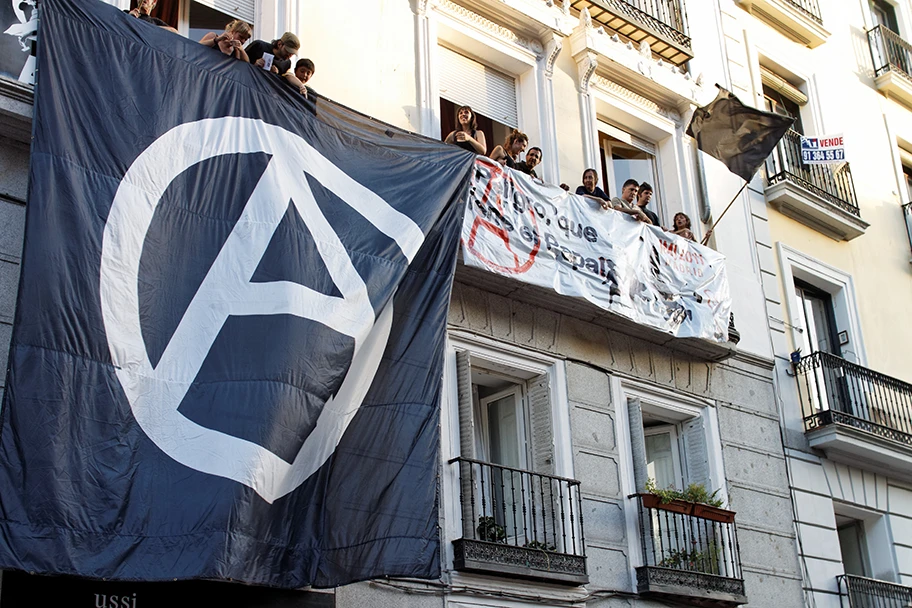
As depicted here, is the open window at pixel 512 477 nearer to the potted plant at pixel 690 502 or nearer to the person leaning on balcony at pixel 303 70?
the potted plant at pixel 690 502

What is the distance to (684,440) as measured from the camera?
1553 cm

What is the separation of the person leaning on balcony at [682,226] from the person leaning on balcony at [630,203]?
2.33 ft

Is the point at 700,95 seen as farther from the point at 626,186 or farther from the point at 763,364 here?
the point at 763,364

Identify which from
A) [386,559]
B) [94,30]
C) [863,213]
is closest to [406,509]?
[386,559]

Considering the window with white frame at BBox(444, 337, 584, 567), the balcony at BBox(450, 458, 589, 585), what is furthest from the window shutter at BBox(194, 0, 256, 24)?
the balcony at BBox(450, 458, 589, 585)

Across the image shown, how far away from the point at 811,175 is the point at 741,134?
3.40m

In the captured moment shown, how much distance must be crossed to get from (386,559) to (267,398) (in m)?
1.67

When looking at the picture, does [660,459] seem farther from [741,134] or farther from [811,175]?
[811,175]

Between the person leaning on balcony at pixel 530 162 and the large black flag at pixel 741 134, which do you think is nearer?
the person leaning on balcony at pixel 530 162

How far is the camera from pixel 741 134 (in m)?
16.9

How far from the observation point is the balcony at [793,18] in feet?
66.8

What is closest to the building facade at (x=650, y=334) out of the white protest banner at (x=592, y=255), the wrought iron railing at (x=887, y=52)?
Answer: the white protest banner at (x=592, y=255)

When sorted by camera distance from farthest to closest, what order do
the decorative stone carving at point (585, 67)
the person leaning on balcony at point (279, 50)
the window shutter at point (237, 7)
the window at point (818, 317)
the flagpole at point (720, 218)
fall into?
the window at point (818, 317) → the flagpole at point (720, 218) → the decorative stone carving at point (585, 67) → the window shutter at point (237, 7) → the person leaning on balcony at point (279, 50)

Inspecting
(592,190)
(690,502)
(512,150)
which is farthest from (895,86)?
(690,502)
